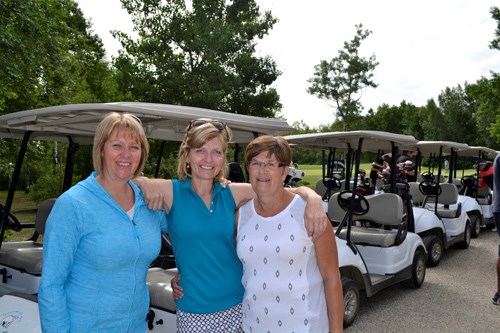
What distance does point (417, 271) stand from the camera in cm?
577

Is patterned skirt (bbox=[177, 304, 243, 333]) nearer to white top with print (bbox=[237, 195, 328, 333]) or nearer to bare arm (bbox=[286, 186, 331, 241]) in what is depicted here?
white top with print (bbox=[237, 195, 328, 333])

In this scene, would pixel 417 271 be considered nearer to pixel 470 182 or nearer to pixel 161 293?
pixel 161 293

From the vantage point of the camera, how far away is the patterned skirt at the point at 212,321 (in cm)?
188

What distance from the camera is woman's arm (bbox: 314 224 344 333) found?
1.80 meters

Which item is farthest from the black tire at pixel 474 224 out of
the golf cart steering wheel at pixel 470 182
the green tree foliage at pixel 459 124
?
the green tree foliage at pixel 459 124

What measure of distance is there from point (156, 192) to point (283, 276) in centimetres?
65

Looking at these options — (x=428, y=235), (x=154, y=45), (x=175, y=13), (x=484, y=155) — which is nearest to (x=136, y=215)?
(x=428, y=235)

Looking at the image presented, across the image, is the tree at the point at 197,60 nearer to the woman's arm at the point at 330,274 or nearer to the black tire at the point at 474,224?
the black tire at the point at 474,224

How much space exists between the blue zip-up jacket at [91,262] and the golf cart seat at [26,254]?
7.13ft

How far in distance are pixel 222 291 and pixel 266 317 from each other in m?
0.22

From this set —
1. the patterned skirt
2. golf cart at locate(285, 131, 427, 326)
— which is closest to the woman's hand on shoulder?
the patterned skirt

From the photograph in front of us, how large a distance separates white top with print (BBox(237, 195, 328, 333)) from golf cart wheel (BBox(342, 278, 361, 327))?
2561 millimetres

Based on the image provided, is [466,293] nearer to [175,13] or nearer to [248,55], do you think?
[248,55]

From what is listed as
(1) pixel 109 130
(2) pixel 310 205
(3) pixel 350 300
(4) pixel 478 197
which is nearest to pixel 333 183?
(4) pixel 478 197
